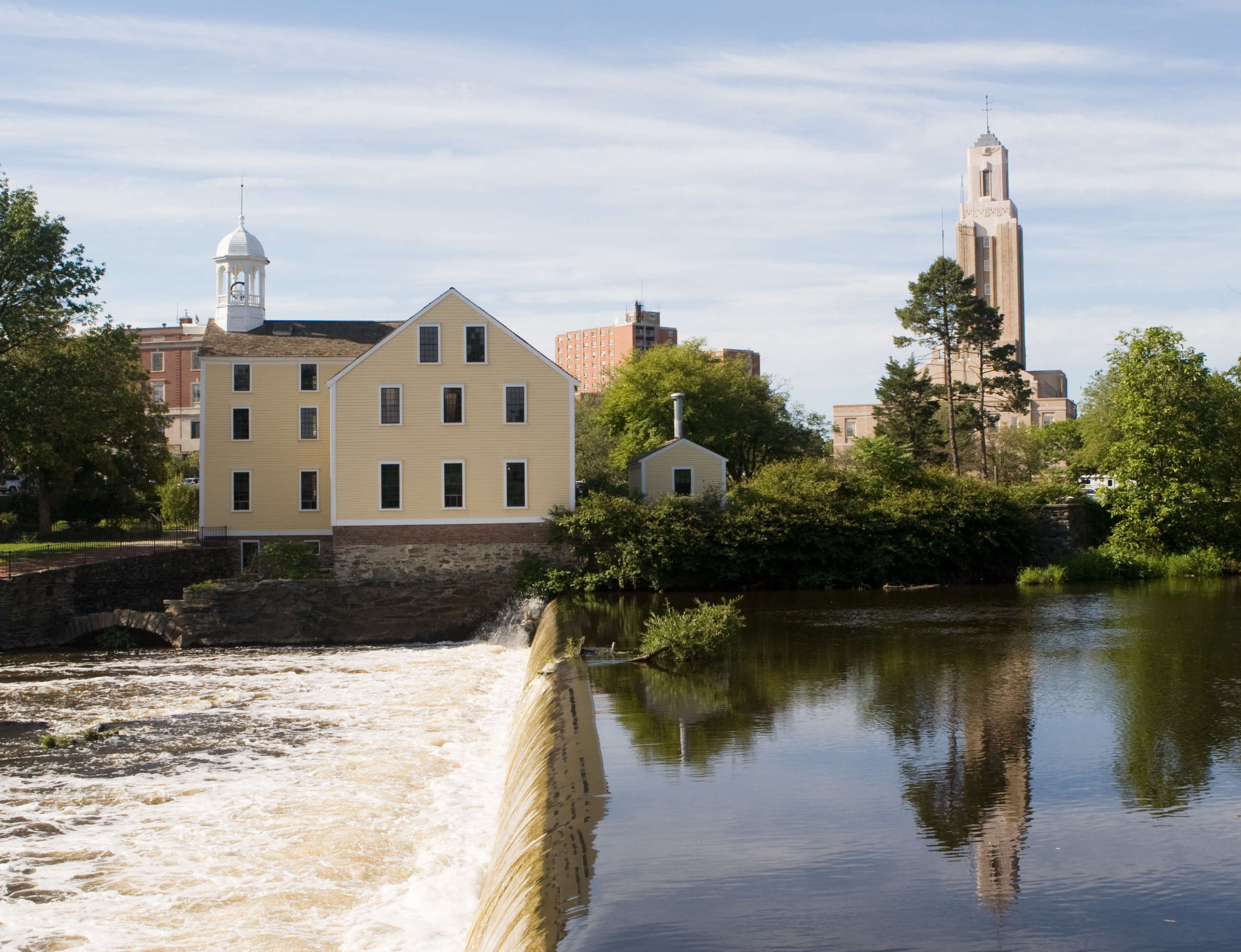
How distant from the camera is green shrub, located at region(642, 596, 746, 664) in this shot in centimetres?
1898

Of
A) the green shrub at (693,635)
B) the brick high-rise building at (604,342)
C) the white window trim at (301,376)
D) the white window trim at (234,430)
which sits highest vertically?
the brick high-rise building at (604,342)

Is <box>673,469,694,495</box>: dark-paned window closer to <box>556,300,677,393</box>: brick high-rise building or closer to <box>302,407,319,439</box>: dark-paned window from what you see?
<box>302,407,319,439</box>: dark-paned window

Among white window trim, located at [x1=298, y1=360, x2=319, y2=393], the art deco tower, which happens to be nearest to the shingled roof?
white window trim, located at [x1=298, y1=360, x2=319, y2=393]

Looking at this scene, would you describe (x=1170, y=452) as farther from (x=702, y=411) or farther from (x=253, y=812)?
(x=253, y=812)

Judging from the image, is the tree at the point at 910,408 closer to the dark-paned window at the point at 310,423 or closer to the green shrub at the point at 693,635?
the dark-paned window at the point at 310,423

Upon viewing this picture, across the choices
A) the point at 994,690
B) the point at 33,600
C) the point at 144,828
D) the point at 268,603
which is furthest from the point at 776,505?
the point at 144,828

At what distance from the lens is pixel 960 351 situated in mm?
51188

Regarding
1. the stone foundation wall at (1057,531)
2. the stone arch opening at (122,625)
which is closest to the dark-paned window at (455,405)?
the stone arch opening at (122,625)

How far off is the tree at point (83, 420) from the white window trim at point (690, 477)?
18853 millimetres

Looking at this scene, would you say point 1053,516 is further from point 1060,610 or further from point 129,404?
point 129,404

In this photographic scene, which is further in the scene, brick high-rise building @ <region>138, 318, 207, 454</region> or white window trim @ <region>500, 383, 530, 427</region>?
brick high-rise building @ <region>138, 318, 207, 454</region>

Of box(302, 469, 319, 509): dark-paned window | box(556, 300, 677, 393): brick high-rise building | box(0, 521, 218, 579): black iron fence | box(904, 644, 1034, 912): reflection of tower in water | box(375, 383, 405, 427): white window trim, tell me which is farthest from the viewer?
box(556, 300, 677, 393): brick high-rise building

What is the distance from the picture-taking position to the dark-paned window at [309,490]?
37.1 meters

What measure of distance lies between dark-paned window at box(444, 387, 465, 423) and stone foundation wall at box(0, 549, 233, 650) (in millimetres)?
9272
